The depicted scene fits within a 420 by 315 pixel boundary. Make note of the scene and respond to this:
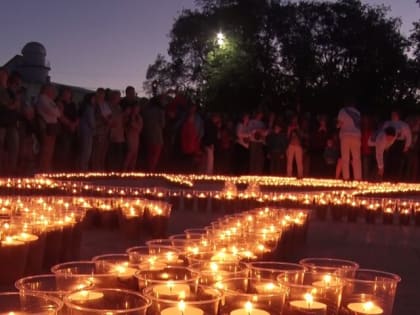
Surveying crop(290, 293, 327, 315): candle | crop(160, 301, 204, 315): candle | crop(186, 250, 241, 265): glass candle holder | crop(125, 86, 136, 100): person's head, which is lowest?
crop(290, 293, 327, 315): candle

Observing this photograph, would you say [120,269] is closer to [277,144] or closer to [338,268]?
[338,268]

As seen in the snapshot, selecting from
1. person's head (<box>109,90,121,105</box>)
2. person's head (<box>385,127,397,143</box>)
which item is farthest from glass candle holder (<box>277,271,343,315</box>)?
person's head (<box>385,127,397,143</box>)

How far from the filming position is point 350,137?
43.5 feet

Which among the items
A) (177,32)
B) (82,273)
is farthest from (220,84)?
(82,273)

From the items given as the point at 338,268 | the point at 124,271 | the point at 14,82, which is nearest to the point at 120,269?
the point at 124,271

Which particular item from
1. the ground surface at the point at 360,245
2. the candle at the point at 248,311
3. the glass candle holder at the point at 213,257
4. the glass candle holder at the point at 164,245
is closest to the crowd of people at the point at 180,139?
the ground surface at the point at 360,245

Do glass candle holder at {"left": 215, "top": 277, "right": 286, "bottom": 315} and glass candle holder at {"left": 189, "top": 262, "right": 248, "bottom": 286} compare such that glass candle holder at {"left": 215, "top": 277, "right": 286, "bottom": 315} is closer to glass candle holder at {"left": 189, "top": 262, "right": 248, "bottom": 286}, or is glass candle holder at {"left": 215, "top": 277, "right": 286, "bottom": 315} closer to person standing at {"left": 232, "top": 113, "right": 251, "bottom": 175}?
glass candle holder at {"left": 189, "top": 262, "right": 248, "bottom": 286}

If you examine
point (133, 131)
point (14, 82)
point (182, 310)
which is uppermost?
point (14, 82)

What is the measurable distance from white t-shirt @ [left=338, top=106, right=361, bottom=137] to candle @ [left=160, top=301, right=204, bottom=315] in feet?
37.1

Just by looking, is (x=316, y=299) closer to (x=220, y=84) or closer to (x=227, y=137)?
(x=227, y=137)

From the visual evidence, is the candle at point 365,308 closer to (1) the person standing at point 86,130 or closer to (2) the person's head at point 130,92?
(1) the person standing at point 86,130

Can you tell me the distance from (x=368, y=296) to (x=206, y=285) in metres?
0.64

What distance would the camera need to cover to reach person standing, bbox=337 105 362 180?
13.2m

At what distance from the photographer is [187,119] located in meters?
14.1
